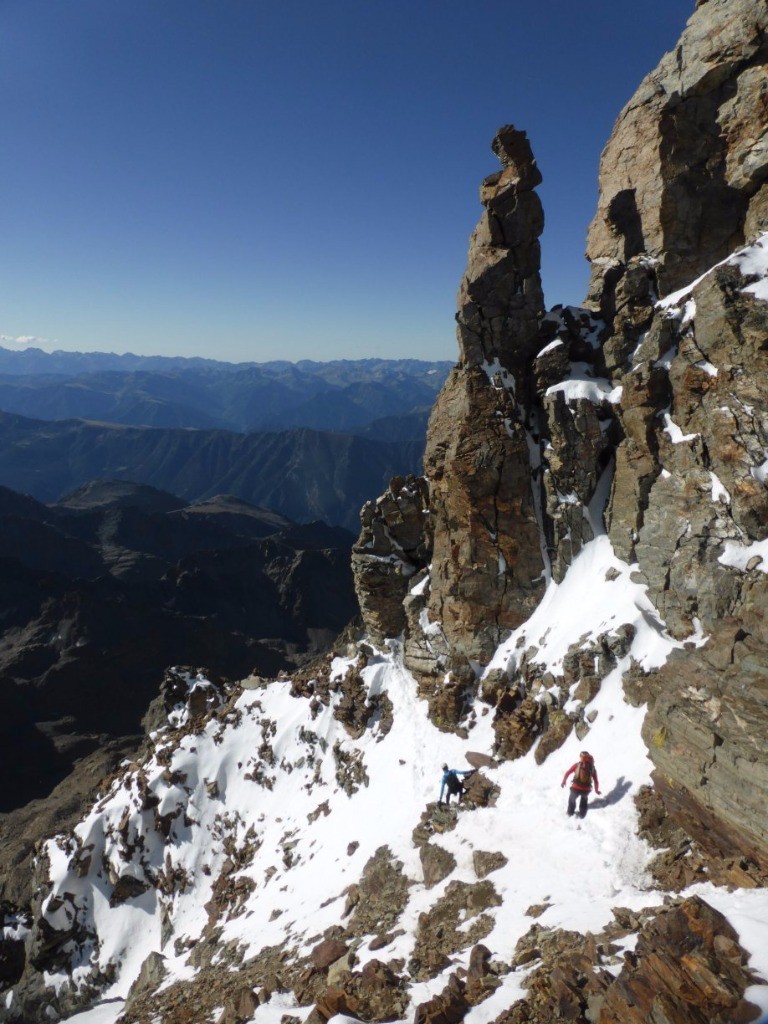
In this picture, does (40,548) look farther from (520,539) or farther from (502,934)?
(502,934)

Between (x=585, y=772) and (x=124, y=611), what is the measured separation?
84.2 metres

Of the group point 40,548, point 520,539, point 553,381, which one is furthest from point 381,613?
point 40,548

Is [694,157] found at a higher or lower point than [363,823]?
higher

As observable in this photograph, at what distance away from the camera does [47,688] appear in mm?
70000

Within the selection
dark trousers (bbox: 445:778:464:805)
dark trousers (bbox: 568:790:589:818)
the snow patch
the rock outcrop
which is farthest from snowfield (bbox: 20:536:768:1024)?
the snow patch

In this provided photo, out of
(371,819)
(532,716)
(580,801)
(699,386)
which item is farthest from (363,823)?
(699,386)

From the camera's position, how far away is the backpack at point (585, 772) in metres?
14.4

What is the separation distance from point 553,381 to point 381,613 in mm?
14569

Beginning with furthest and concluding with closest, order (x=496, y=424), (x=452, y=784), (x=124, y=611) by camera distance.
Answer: (x=124, y=611) → (x=496, y=424) → (x=452, y=784)

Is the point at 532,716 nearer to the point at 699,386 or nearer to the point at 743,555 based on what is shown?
the point at 743,555

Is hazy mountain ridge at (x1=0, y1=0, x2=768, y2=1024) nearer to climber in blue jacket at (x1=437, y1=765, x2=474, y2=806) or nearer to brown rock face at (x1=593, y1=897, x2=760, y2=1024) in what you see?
brown rock face at (x1=593, y1=897, x2=760, y2=1024)

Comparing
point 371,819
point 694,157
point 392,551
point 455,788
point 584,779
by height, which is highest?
point 694,157

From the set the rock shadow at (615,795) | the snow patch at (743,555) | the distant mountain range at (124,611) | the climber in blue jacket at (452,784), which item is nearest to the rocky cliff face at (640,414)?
the snow patch at (743,555)

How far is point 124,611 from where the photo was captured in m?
84.3
